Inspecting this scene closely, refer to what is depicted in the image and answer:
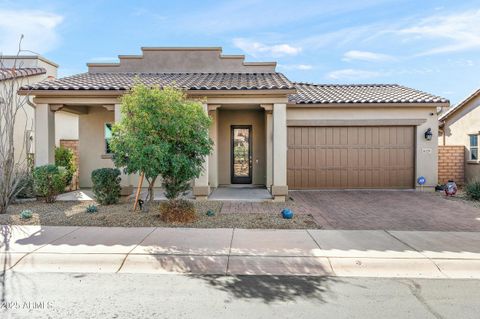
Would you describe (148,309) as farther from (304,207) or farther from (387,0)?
(387,0)

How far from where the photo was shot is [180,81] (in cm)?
1295

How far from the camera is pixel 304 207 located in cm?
1012

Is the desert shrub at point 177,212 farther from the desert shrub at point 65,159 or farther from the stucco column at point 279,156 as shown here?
the desert shrub at point 65,159

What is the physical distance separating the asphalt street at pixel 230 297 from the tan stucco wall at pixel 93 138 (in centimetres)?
942

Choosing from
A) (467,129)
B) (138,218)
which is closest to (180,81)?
(138,218)

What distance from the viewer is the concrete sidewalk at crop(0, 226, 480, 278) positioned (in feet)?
17.6

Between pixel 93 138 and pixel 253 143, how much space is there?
6762 mm

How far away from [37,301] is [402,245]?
597cm

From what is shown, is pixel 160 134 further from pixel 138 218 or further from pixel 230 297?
pixel 230 297

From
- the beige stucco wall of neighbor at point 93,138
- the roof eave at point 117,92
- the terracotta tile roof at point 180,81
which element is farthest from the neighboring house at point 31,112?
the roof eave at point 117,92

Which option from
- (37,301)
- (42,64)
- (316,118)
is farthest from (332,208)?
(42,64)

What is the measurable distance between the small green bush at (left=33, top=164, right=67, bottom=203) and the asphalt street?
5579 millimetres

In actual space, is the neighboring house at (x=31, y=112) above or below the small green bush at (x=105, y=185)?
above

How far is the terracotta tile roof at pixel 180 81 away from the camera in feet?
36.2
